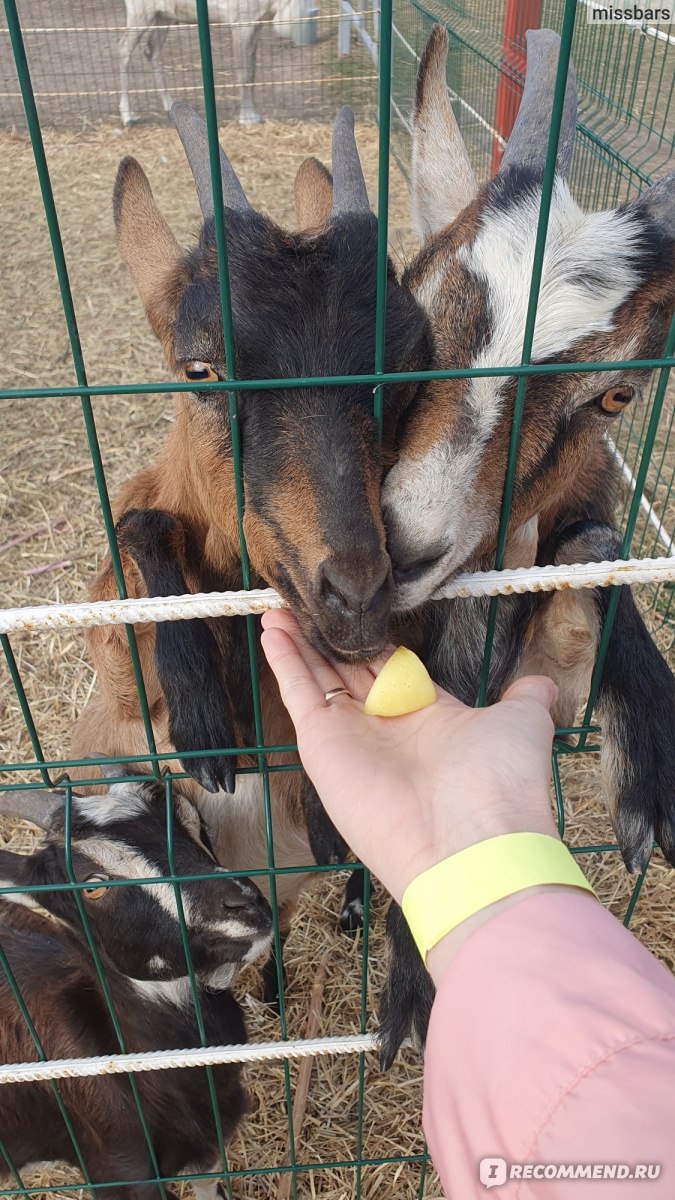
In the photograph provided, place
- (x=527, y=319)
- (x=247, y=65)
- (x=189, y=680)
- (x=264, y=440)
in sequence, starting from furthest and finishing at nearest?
(x=247, y=65) < (x=189, y=680) < (x=264, y=440) < (x=527, y=319)

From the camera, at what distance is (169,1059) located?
1972 mm

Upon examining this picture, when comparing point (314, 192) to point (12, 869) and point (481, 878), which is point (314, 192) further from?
point (481, 878)

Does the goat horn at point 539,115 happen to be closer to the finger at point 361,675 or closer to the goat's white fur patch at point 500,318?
the goat's white fur patch at point 500,318

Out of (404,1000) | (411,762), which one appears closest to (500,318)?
(411,762)

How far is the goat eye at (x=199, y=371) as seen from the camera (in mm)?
1686

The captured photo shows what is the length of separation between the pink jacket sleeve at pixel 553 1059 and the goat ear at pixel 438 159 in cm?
194

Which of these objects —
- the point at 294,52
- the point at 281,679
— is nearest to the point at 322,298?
the point at 281,679

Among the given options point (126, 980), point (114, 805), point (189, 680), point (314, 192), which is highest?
point (314, 192)

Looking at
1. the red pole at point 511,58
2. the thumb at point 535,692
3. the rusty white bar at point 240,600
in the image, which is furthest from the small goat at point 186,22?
the thumb at point 535,692

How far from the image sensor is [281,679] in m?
1.56

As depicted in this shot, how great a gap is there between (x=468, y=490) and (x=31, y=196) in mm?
8710

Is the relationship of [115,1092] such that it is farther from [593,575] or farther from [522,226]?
[522,226]

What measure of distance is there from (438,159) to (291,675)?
1571 millimetres

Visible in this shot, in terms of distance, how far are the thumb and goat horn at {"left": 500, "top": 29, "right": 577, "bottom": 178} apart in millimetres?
1082
